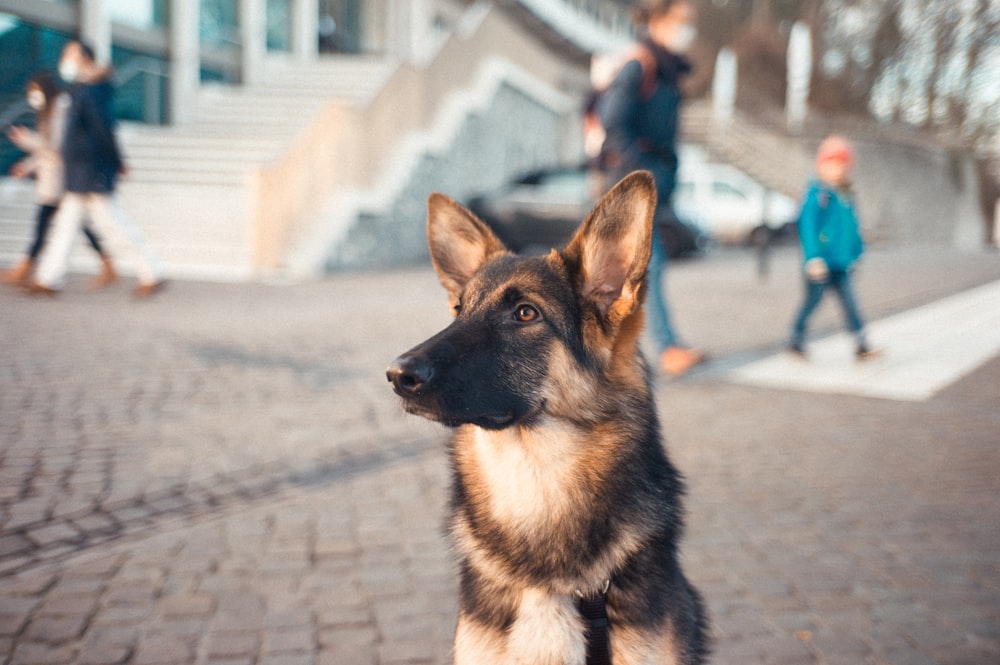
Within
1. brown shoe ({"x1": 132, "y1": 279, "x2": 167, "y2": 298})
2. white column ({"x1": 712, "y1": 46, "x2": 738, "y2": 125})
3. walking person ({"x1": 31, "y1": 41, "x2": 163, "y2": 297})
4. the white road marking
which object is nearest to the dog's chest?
the white road marking

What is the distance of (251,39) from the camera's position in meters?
21.0

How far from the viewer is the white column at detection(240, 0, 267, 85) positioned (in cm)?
2091

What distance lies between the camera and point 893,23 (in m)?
37.8

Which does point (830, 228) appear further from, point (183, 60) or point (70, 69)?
point (183, 60)

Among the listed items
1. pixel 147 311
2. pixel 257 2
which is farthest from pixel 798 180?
pixel 147 311

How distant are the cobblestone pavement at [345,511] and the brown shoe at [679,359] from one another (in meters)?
0.21

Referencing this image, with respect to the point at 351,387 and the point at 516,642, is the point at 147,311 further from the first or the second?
the point at 516,642

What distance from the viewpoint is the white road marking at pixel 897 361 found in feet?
24.6

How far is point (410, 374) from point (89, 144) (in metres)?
9.10

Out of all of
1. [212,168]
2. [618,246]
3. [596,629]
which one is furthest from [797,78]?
[596,629]

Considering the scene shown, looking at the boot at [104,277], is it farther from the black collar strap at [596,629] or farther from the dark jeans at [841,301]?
the black collar strap at [596,629]

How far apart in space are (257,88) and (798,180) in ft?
64.8

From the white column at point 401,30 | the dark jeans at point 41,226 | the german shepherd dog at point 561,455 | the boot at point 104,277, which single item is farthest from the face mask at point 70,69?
the white column at point 401,30

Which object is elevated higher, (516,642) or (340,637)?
(516,642)
